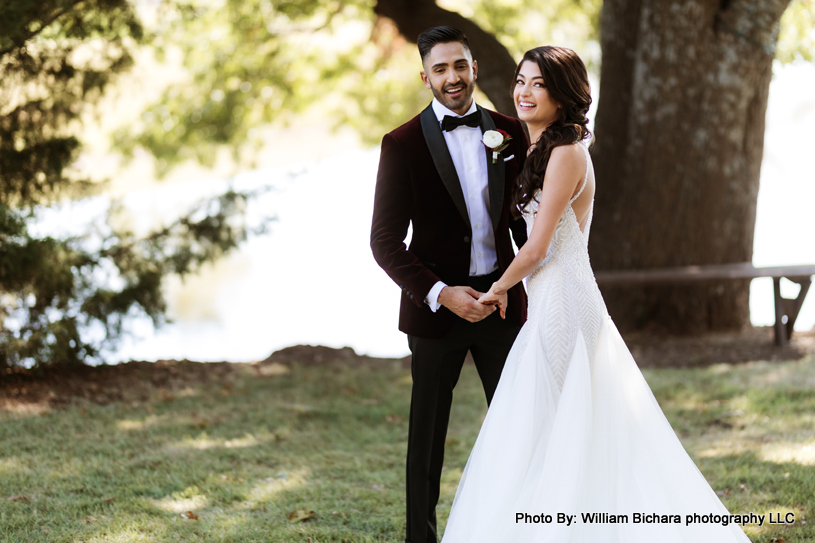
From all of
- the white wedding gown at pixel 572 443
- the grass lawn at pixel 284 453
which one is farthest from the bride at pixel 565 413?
the grass lawn at pixel 284 453

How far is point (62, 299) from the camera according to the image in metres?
6.29

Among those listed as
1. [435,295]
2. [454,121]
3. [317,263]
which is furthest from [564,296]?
[317,263]

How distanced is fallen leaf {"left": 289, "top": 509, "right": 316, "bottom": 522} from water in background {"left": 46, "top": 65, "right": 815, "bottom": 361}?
3.33 meters

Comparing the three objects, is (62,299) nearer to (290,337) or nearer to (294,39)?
(290,337)

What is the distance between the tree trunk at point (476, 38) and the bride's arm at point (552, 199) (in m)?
4.69

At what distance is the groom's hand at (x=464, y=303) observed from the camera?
3.05 meters

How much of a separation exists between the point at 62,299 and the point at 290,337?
667cm

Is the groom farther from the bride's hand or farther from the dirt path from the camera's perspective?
the dirt path

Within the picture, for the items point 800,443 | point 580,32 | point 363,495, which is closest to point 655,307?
point 800,443

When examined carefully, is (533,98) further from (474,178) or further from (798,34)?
(798,34)

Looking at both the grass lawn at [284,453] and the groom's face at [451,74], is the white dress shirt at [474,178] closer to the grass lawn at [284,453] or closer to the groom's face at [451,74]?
the groom's face at [451,74]

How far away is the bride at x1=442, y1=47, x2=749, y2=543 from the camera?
2.77 meters

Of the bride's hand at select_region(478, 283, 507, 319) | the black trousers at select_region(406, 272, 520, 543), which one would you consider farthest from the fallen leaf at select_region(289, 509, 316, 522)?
the bride's hand at select_region(478, 283, 507, 319)

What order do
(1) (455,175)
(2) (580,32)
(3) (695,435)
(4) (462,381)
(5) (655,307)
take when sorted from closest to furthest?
(1) (455,175) → (3) (695,435) → (4) (462,381) → (5) (655,307) → (2) (580,32)
